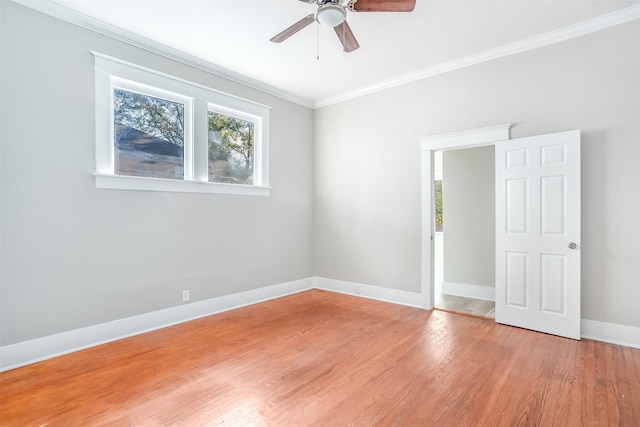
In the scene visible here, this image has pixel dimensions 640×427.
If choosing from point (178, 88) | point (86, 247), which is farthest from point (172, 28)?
point (86, 247)

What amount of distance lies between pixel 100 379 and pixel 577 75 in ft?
17.5

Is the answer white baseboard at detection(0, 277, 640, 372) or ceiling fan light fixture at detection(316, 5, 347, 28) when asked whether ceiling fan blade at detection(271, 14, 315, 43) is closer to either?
ceiling fan light fixture at detection(316, 5, 347, 28)

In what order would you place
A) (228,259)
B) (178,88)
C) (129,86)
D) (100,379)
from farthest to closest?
(228,259) < (178,88) < (129,86) < (100,379)

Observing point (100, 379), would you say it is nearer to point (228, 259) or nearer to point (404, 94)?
point (228, 259)

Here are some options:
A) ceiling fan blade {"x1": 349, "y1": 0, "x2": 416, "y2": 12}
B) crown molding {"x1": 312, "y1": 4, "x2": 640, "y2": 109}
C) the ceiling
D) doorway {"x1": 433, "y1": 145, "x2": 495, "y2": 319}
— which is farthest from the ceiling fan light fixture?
doorway {"x1": 433, "y1": 145, "x2": 495, "y2": 319}

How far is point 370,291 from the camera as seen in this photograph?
491cm

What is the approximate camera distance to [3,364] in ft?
8.63

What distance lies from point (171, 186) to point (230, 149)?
107cm

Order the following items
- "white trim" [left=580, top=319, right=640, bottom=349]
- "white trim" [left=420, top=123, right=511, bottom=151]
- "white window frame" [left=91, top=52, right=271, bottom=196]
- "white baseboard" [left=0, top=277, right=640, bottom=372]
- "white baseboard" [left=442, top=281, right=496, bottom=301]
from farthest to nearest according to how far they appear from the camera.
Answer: "white baseboard" [left=442, top=281, right=496, bottom=301] < "white trim" [left=420, top=123, right=511, bottom=151] < "white window frame" [left=91, top=52, right=271, bottom=196] < "white trim" [left=580, top=319, right=640, bottom=349] < "white baseboard" [left=0, top=277, right=640, bottom=372]

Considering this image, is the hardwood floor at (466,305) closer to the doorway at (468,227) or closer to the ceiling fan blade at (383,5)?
the doorway at (468,227)

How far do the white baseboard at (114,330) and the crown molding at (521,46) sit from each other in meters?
3.61

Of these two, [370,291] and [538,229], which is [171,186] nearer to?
[370,291]

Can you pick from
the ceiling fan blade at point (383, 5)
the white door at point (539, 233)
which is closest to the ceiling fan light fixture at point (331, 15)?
the ceiling fan blade at point (383, 5)

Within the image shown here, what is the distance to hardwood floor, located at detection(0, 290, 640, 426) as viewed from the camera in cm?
204
